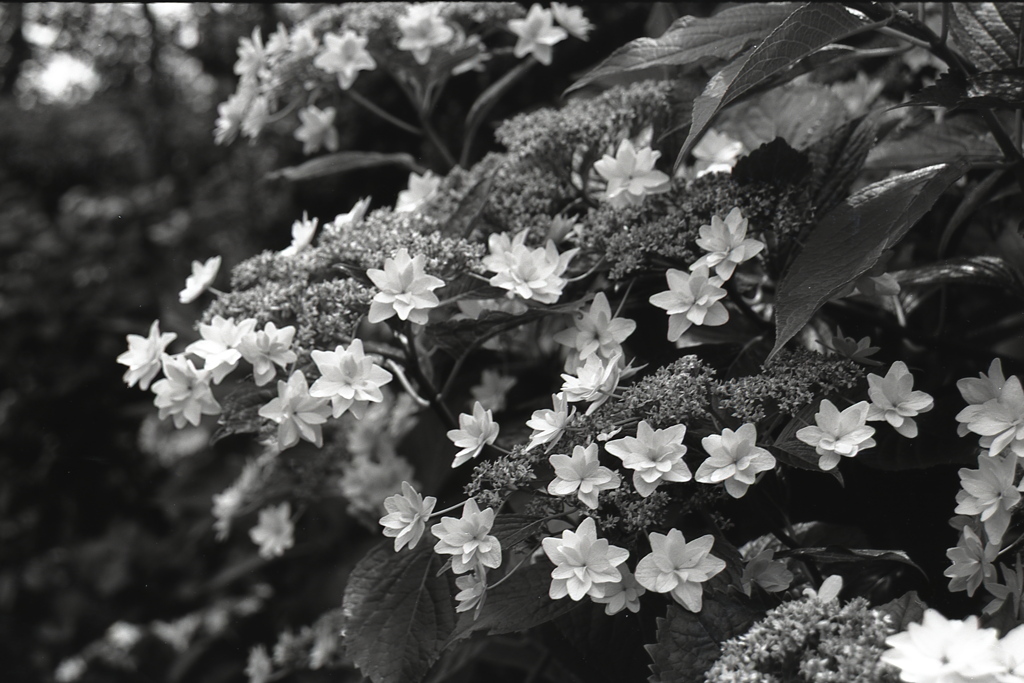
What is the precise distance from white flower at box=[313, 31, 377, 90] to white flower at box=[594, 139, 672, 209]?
46cm

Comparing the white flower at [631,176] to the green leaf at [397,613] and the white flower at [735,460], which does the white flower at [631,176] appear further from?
the green leaf at [397,613]

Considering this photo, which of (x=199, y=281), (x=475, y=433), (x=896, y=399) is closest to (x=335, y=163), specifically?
(x=199, y=281)

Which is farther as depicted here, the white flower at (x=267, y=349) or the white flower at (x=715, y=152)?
the white flower at (x=715, y=152)

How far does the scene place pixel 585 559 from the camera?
2.46 feet

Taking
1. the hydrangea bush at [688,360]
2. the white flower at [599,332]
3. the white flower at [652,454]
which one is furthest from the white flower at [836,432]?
the white flower at [599,332]

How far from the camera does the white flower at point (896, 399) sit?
78 centimetres

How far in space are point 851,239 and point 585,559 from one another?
15.4 inches

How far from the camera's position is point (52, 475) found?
285 centimetres

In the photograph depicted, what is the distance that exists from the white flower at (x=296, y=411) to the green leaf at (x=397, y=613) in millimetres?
212

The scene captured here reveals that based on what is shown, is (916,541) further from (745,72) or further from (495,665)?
(495,665)

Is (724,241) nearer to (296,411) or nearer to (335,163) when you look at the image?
(296,411)

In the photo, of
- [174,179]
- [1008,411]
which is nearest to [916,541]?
[1008,411]

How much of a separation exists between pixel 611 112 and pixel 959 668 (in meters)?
0.73

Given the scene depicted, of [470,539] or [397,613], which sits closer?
[470,539]
